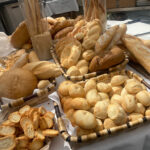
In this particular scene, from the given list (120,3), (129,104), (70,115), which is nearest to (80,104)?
(70,115)

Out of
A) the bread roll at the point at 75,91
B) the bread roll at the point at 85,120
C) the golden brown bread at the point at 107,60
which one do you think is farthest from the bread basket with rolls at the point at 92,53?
the bread roll at the point at 85,120

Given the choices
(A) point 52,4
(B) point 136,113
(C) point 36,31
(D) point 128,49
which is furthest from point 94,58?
(A) point 52,4

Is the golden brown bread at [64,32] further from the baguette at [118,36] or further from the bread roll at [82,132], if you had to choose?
the bread roll at [82,132]

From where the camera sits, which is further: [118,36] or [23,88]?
[118,36]

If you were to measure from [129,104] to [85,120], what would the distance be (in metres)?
0.15

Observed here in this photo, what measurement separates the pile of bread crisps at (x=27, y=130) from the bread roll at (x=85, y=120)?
0.24 ft

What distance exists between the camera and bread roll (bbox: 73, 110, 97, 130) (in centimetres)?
42

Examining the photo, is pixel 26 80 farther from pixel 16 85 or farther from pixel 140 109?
pixel 140 109

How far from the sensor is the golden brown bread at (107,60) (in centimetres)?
65

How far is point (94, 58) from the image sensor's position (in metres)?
0.69

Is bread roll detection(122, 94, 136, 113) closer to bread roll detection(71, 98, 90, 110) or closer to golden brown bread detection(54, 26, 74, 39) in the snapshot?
bread roll detection(71, 98, 90, 110)

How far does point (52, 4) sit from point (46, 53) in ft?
8.74

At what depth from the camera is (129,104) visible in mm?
458

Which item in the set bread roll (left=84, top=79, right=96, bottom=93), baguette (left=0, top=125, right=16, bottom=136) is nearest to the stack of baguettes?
bread roll (left=84, top=79, right=96, bottom=93)
